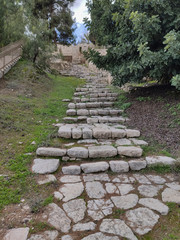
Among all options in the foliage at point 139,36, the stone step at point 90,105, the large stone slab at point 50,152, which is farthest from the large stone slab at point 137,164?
the stone step at point 90,105

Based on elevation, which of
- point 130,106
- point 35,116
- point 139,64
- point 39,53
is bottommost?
point 35,116

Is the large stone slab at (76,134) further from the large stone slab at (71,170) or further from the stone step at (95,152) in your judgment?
the large stone slab at (71,170)

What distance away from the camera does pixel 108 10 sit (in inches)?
212

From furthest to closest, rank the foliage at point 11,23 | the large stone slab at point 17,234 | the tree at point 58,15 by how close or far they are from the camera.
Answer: the tree at point 58,15 < the foliage at point 11,23 < the large stone slab at point 17,234

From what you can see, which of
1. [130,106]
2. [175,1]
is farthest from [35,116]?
[175,1]

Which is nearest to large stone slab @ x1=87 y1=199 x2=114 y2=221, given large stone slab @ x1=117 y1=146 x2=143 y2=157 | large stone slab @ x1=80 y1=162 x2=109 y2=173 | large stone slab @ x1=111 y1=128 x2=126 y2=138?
large stone slab @ x1=80 y1=162 x2=109 y2=173

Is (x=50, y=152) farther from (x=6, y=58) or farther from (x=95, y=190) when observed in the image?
(x=6, y=58)

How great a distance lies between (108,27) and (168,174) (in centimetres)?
519

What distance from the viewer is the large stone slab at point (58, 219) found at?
5.80 ft

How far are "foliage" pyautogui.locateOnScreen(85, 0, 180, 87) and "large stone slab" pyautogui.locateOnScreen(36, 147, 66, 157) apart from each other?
2853mm

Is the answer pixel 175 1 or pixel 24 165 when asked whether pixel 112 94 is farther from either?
pixel 24 165

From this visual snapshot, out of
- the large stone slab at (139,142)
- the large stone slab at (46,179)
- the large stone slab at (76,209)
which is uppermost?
the large stone slab at (139,142)

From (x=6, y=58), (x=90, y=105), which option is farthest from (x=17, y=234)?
(x=6, y=58)

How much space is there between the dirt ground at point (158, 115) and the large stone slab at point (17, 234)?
2659mm
